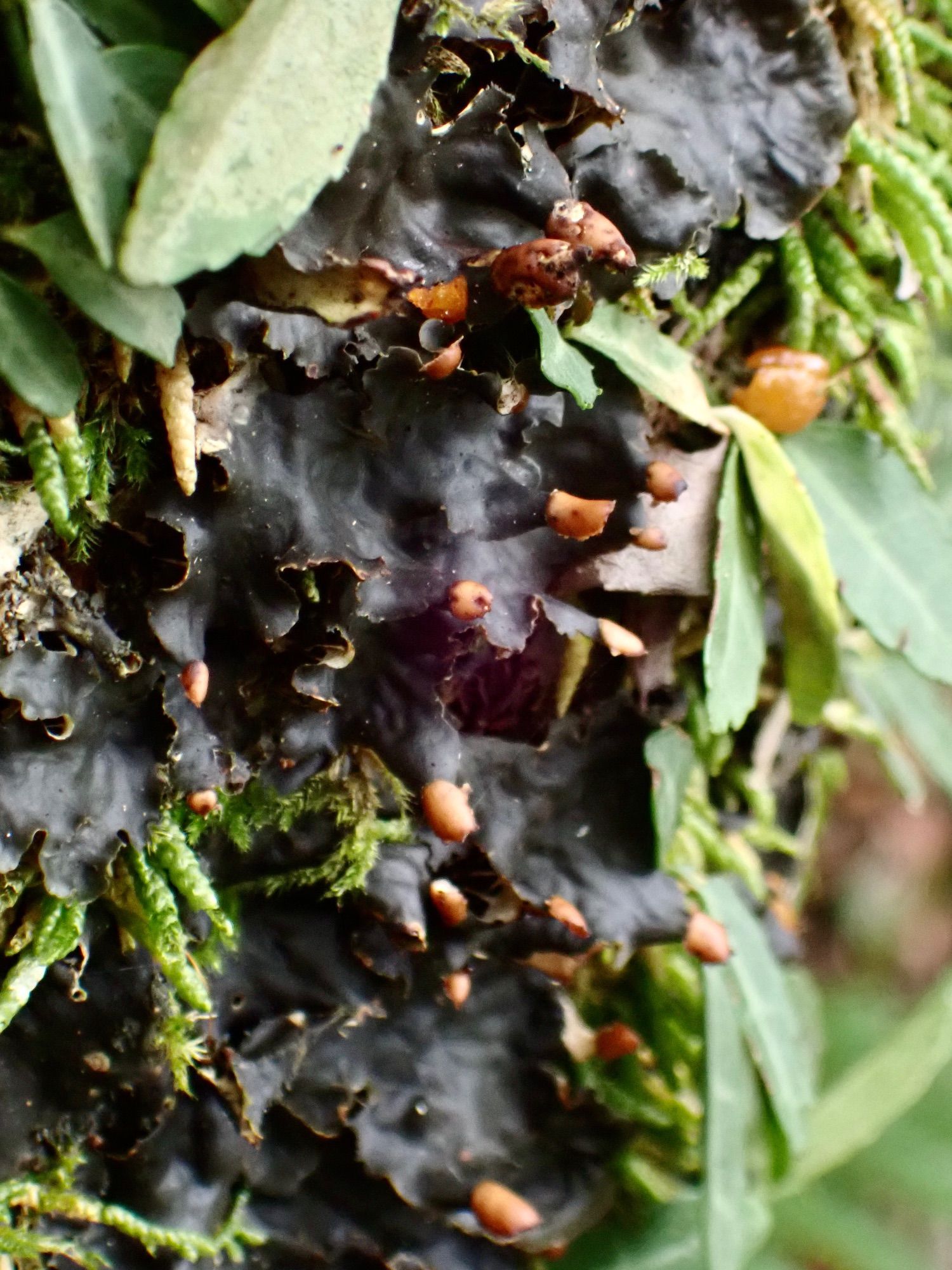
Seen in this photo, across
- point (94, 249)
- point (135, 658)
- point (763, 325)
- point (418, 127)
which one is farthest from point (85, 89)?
point (763, 325)

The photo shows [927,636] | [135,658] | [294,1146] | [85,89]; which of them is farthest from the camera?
[927,636]

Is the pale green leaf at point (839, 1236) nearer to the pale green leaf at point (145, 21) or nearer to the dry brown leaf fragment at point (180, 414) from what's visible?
the dry brown leaf fragment at point (180, 414)

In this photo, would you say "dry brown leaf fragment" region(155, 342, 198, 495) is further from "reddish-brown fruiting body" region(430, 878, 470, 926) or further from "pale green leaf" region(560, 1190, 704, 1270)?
"pale green leaf" region(560, 1190, 704, 1270)

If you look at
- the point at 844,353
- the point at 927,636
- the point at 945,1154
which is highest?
the point at 844,353

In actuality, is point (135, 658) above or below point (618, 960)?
above

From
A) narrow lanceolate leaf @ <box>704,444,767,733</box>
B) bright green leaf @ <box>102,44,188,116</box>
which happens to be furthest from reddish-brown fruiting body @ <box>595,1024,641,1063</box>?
bright green leaf @ <box>102,44,188,116</box>

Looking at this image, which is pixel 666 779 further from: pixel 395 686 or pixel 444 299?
pixel 444 299

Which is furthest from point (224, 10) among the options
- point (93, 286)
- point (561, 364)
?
point (561, 364)

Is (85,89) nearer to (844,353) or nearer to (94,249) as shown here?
(94,249)
